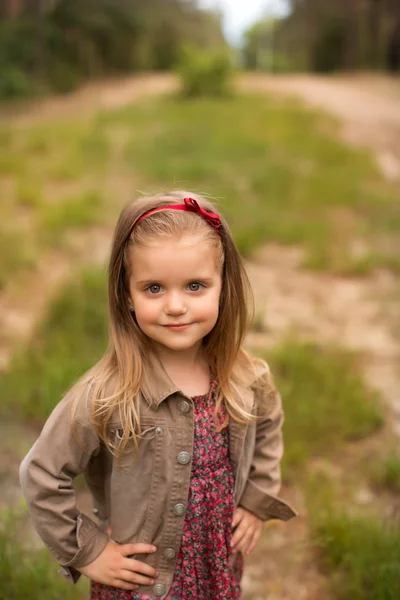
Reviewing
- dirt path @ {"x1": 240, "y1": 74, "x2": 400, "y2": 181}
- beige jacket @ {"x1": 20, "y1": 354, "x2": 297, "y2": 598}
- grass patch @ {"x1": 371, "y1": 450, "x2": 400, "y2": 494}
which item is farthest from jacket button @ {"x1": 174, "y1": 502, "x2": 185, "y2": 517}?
dirt path @ {"x1": 240, "y1": 74, "x2": 400, "y2": 181}

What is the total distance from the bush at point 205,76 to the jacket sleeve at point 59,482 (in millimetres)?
12035

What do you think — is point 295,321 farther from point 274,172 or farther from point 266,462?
point 274,172

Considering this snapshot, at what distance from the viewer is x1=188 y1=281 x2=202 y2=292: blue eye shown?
1.45 m

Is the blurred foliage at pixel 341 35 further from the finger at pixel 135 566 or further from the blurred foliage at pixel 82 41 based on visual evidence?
the finger at pixel 135 566

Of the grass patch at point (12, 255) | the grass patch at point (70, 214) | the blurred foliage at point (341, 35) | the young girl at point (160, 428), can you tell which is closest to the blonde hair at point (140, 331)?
the young girl at point (160, 428)

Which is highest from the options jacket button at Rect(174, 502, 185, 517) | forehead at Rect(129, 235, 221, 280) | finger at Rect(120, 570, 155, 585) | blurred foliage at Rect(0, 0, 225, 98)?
blurred foliage at Rect(0, 0, 225, 98)

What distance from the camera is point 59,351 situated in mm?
3436

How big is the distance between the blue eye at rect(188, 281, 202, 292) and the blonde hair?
9 centimetres

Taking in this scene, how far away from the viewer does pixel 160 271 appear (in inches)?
55.2

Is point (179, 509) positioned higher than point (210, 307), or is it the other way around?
point (210, 307)

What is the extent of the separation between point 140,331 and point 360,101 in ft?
39.1

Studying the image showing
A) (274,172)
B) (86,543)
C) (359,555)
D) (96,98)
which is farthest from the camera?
(96,98)

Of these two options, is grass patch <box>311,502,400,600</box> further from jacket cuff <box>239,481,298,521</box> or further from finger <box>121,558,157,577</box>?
finger <box>121,558,157,577</box>

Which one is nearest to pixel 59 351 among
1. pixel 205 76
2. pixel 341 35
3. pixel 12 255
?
pixel 12 255
